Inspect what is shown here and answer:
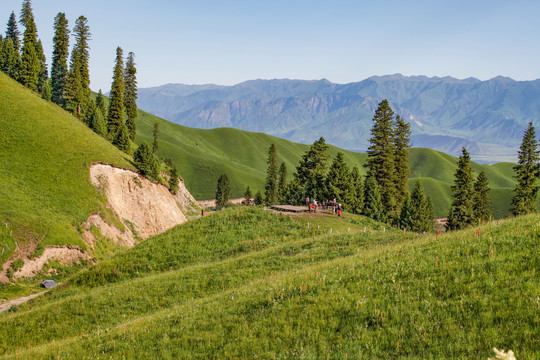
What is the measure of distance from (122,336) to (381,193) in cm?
6626

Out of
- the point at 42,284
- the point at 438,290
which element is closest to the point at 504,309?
the point at 438,290

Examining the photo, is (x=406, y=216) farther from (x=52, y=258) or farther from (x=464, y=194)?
(x=52, y=258)

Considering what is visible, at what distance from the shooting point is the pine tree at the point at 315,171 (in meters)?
→ 80.2

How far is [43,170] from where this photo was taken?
53.7 m

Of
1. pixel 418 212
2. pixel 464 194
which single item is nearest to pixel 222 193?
pixel 418 212

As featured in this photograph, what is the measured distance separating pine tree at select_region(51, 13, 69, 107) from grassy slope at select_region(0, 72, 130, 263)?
21988 millimetres

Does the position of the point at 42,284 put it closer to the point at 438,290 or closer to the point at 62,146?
the point at 62,146

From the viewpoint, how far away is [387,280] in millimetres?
13438

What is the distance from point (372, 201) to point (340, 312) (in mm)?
73204

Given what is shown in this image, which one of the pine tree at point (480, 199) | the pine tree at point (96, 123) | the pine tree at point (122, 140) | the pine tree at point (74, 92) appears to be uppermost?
the pine tree at point (74, 92)

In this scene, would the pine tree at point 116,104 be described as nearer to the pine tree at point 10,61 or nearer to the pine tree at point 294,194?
the pine tree at point 10,61

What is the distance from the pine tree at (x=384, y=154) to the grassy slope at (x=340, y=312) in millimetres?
54666

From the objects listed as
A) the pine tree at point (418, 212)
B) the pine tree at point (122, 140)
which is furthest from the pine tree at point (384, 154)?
the pine tree at point (122, 140)

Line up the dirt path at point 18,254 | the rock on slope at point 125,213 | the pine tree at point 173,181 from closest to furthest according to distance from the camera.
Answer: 1. the dirt path at point 18,254
2. the rock on slope at point 125,213
3. the pine tree at point 173,181
